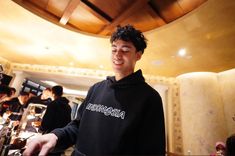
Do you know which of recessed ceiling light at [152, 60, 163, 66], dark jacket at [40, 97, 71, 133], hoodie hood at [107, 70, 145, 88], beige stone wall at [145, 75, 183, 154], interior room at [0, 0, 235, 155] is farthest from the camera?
beige stone wall at [145, 75, 183, 154]

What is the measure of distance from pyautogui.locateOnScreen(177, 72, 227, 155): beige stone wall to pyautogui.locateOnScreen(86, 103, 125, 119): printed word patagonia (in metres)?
2.91

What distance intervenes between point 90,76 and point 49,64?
155 centimetres

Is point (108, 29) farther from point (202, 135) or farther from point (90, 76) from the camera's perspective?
point (202, 135)

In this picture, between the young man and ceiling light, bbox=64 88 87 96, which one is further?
ceiling light, bbox=64 88 87 96

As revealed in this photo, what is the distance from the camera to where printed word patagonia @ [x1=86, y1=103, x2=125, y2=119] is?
70cm

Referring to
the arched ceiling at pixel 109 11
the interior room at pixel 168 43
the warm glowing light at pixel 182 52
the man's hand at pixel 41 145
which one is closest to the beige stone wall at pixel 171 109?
the interior room at pixel 168 43

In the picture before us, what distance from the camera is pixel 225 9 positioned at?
2.19 meters

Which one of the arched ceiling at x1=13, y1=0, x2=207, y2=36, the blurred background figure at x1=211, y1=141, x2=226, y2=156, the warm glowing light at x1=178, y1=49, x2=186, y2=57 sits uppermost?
the arched ceiling at x1=13, y1=0, x2=207, y2=36

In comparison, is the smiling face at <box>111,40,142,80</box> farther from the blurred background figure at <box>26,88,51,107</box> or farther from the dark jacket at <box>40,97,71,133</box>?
the blurred background figure at <box>26,88,51,107</box>

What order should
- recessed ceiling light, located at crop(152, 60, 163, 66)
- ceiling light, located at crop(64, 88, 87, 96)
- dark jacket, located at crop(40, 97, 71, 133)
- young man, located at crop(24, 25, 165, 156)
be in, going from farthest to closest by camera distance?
ceiling light, located at crop(64, 88, 87, 96)
recessed ceiling light, located at crop(152, 60, 163, 66)
dark jacket, located at crop(40, 97, 71, 133)
young man, located at crop(24, 25, 165, 156)

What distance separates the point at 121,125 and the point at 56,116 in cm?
198

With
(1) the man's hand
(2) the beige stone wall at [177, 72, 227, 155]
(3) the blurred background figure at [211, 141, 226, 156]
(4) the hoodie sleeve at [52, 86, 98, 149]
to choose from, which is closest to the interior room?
(2) the beige stone wall at [177, 72, 227, 155]

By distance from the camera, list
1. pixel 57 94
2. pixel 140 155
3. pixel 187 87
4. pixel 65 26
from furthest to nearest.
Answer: pixel 187 87
pixel 65 26
pixel 57 94
pixel 140 155

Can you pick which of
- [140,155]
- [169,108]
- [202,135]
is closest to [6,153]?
[140,155]
